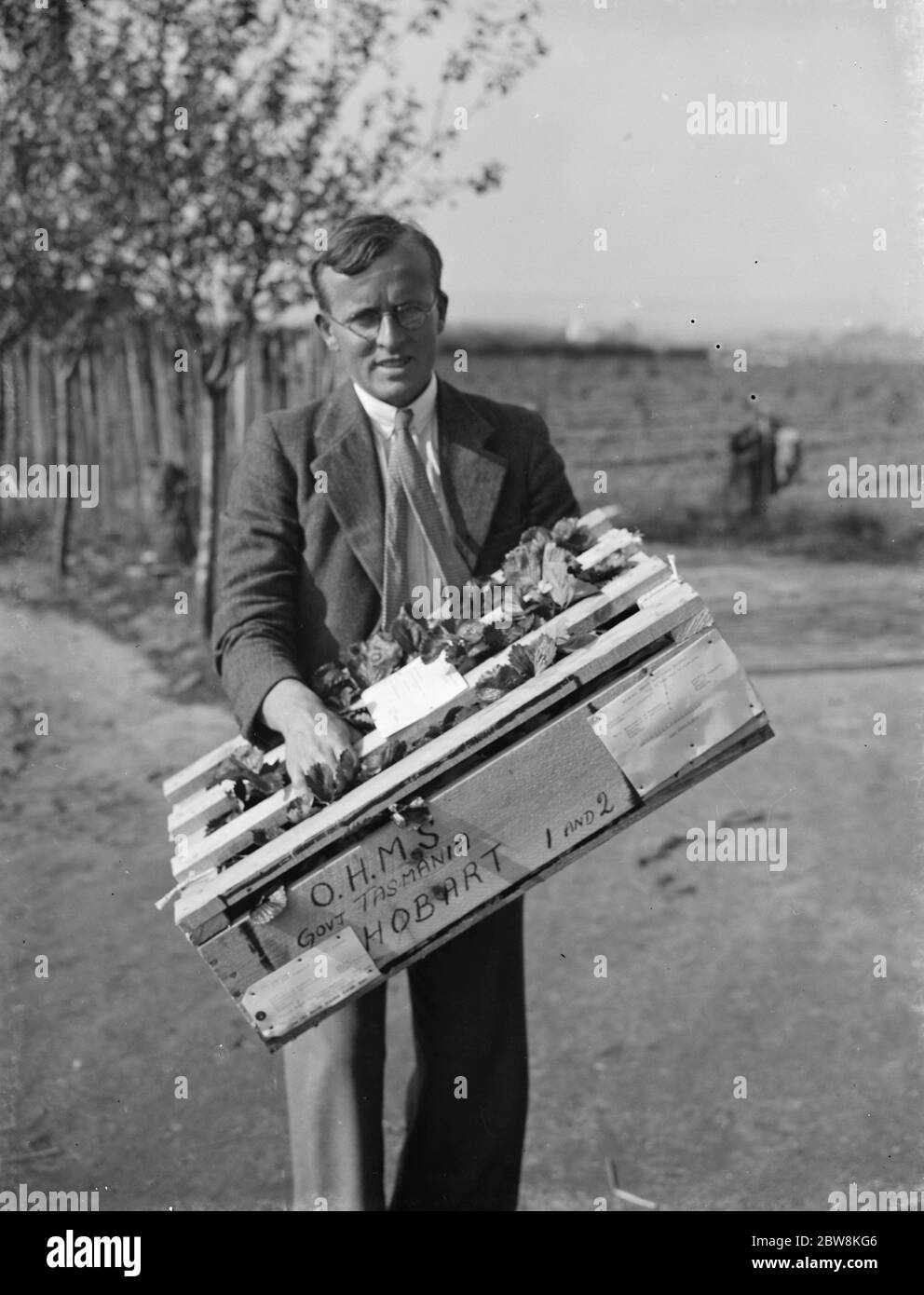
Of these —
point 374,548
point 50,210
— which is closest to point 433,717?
point 374,548

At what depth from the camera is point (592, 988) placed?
4547 millimetres

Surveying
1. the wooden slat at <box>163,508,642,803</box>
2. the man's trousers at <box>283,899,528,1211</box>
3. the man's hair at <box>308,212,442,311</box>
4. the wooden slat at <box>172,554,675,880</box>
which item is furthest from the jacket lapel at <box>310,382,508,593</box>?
the man's trousers at <box>283,899,528,1211</box>

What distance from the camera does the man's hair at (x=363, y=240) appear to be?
269cm

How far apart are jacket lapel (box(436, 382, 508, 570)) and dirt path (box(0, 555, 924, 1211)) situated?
1698 millimetres

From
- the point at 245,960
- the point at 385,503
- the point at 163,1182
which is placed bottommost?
the point at 163,1182

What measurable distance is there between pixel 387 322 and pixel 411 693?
0.69 m

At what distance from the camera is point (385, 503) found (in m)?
2.82

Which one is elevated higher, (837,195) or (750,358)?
(837,195)

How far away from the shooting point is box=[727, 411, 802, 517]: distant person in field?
8047mm

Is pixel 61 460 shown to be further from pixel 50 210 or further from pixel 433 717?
pixel 433 717

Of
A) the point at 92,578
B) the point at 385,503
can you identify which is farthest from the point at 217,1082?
the point at 92,578

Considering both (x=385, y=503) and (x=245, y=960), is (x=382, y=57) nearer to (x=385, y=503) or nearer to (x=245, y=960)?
(x=385, y=503)

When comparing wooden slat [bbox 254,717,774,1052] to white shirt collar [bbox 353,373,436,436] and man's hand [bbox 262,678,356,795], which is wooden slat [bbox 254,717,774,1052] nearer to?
man's hand [bbox 262,678,356,795]
